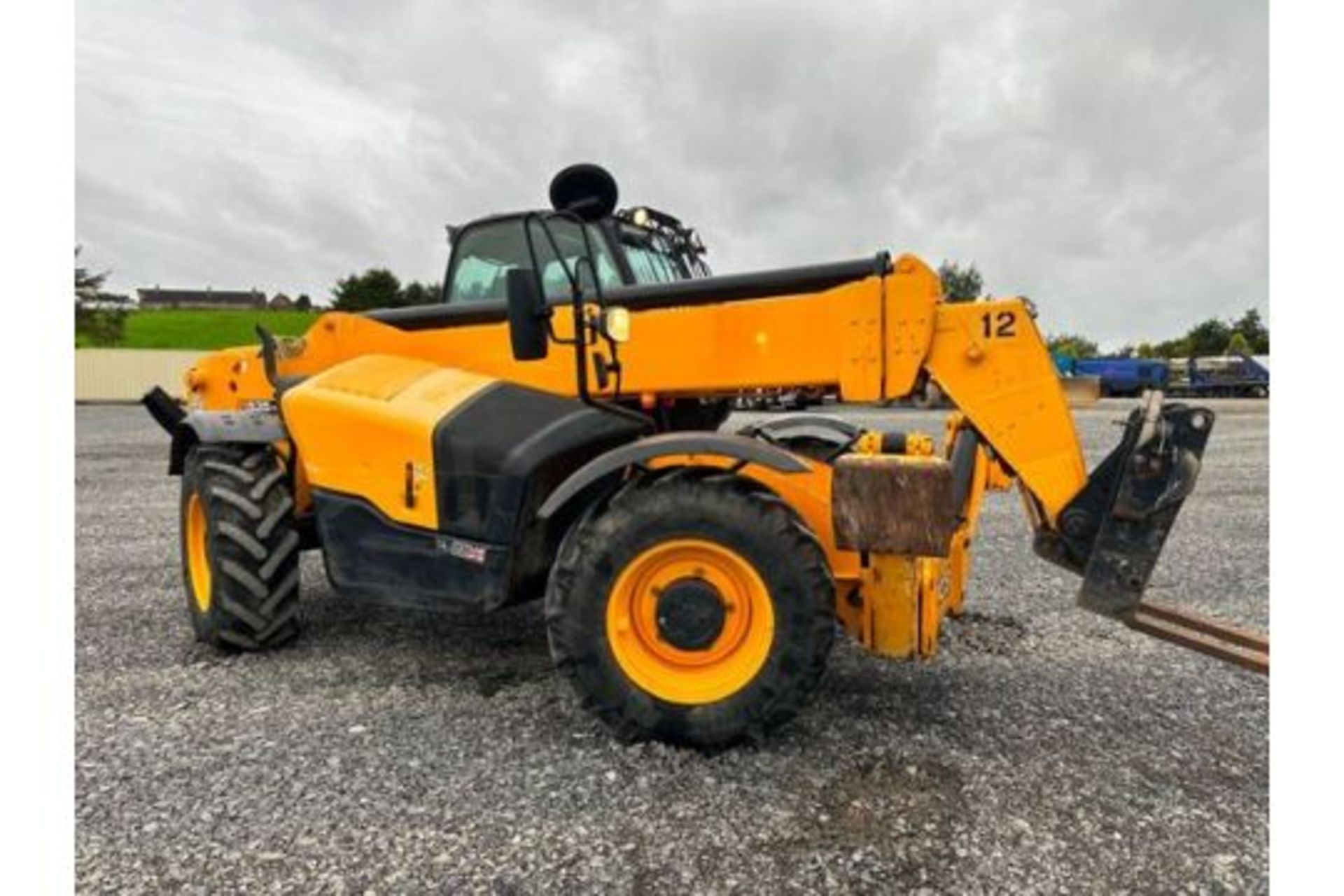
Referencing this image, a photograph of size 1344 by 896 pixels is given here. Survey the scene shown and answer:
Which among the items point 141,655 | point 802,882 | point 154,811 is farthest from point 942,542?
point 141,655

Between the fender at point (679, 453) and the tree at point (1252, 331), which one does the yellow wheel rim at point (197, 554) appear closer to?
the fender at point (679, 453)

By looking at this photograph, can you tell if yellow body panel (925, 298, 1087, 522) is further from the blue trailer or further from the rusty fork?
the blue trailer

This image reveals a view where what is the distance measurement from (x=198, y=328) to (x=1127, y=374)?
5885 centimetres

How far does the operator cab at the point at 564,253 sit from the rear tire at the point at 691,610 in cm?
169

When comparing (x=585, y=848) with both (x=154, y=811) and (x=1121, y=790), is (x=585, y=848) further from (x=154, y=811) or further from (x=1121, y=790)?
(x=1121, y=790)

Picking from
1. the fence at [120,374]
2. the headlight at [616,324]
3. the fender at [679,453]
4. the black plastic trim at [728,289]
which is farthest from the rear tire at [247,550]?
the fence at [120,374]

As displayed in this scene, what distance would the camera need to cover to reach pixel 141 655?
14.4ft

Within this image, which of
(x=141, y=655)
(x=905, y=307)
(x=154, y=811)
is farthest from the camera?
(x=141, y=655)

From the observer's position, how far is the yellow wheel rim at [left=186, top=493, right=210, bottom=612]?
4.54 meters

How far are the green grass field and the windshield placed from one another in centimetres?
4493

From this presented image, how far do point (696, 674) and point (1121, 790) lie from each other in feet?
5.10

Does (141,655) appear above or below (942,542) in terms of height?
below

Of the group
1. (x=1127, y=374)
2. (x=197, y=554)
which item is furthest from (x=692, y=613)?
(x=1127, y=374)

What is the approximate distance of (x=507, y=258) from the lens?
16.1ft
